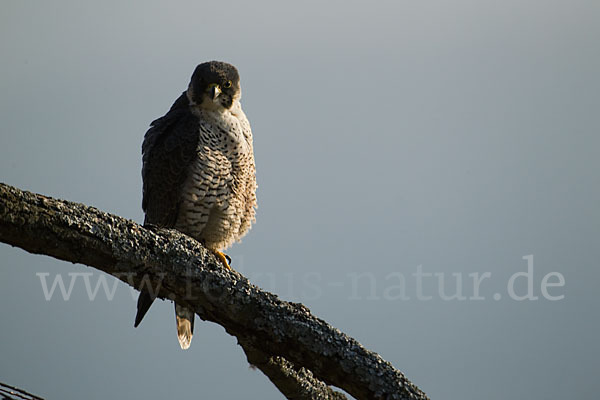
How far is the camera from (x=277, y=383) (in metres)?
2.99

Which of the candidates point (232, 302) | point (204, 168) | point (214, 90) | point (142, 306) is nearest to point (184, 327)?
point (142, 306)

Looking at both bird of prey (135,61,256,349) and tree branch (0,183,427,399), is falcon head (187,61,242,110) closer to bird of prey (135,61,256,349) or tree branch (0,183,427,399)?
bird of prey (135,61,256,349)

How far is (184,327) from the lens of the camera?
474cm

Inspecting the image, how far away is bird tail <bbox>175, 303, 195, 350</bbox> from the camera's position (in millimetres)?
4688

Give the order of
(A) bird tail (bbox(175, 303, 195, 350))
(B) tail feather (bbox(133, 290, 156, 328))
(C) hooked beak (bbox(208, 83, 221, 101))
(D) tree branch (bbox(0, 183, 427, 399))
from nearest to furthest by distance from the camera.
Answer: (D) tree branch (bbox(0, 183, 427, 399))
(B) tail feather (bbox(133, 290, 156, 328))
(C) hooked beak (bbox(208, 83, 221, 101))
(A) bird tail (bbox(175, 303, 195, 350))

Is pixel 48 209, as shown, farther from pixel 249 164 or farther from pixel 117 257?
pixel 249 164

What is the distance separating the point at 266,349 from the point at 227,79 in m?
2.70

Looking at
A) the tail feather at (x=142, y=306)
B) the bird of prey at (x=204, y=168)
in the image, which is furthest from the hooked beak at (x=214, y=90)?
the tail feather at (x=142, y=306)

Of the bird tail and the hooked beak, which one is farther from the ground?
the hooked beak

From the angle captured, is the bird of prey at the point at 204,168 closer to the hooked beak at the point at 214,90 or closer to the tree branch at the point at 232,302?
the hooked beak at the point at 214,90

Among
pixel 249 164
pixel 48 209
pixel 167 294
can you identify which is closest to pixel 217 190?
pixel 249 164

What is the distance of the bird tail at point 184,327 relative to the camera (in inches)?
185

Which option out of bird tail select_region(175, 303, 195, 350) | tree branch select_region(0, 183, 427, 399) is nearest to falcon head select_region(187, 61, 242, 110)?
bird tail select_region(175, 303, 195, 350)

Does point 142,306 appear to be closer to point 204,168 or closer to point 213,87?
point 204,168
